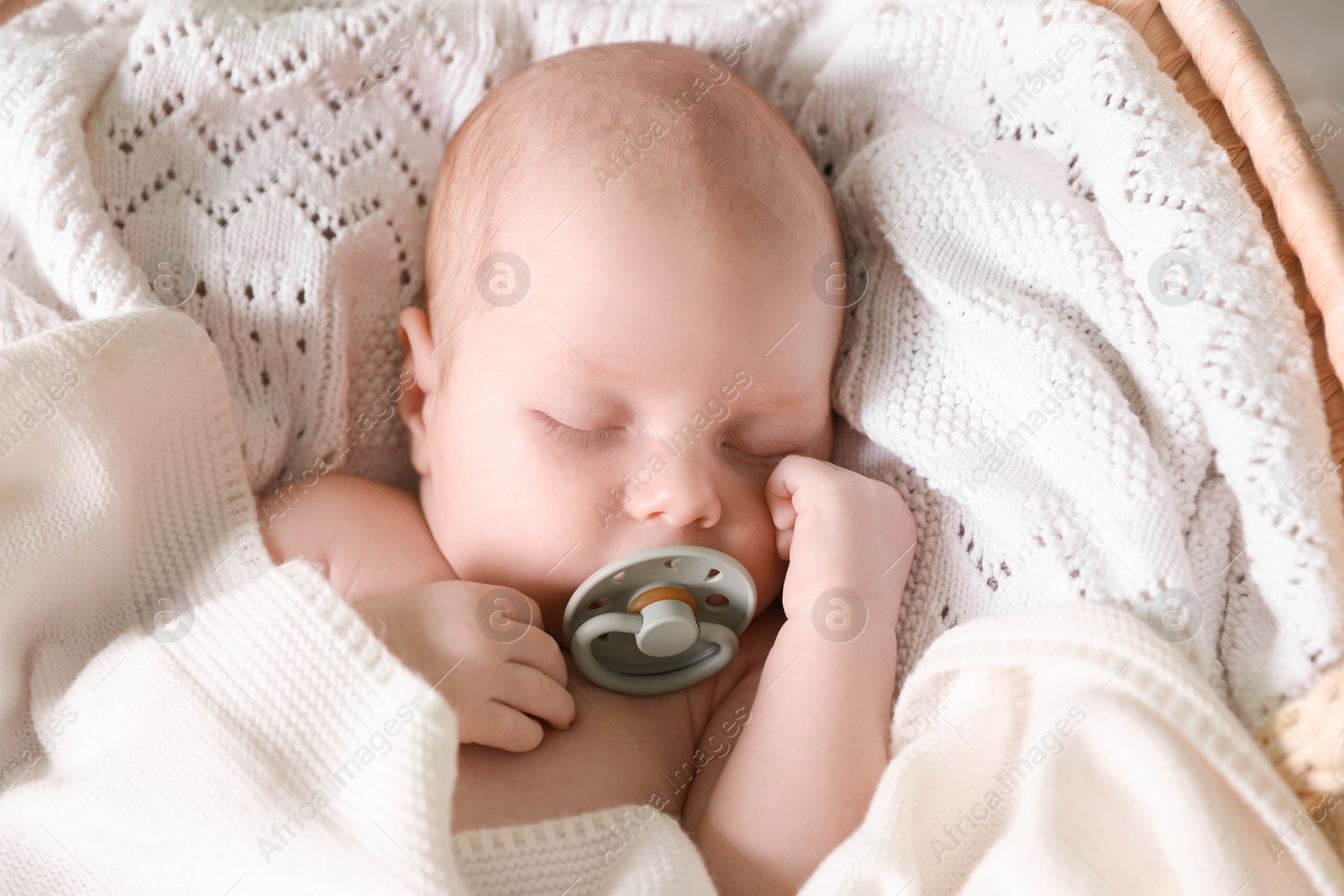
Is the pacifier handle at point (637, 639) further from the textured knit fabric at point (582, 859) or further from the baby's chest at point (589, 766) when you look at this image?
the textured knit fabric at point (582, 859)

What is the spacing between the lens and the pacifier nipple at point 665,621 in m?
1.08

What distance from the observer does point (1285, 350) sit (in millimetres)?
1045

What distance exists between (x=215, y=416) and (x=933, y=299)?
2.90ft

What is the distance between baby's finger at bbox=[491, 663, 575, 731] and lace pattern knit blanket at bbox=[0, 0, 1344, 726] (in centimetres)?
41

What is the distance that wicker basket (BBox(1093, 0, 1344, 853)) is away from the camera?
900 millimetres

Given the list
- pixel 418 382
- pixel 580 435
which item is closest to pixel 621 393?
pixel 580 435

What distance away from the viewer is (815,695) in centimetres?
108

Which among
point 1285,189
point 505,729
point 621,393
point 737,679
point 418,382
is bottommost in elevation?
point 737,679

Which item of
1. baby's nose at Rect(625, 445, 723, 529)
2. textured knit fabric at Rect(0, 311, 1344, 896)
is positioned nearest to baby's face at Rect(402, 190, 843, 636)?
baby's nose at Rect(625, 445, 723, 529)

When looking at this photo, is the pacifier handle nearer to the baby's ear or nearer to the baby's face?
the baby's face

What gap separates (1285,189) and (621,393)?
2.50 feet

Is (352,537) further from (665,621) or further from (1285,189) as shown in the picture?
(1285,189)

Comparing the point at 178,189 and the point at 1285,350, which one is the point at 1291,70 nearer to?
the point at 1285,350

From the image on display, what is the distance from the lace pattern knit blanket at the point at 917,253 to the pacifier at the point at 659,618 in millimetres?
230
